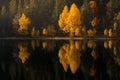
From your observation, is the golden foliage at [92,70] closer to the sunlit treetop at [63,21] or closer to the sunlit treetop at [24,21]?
the sunlit treetop at [63,21]

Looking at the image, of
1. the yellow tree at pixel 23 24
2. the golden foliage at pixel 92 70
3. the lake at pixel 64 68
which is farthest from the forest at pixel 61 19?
the golden foliage at pixel 92 70

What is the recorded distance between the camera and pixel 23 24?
14775cm

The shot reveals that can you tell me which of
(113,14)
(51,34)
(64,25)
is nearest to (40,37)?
(51,34)

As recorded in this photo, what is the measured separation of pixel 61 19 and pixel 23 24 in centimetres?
2082

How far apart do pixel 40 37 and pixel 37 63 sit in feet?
272

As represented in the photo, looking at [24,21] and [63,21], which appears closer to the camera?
[63,21]

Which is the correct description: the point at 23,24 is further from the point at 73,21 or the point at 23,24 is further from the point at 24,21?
the point at 73,21

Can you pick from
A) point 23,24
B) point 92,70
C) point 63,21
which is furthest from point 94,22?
point 92,70

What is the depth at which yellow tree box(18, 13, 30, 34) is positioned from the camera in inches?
5714

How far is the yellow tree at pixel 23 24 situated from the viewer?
476 feet

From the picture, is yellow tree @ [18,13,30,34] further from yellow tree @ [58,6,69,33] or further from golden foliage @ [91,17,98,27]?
golden foliage @ [91,17,98,27]

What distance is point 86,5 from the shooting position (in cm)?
13650

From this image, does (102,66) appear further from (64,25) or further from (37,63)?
(64,25)

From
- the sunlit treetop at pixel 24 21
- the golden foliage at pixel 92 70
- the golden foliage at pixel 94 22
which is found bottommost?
the golden foliage at pixel 92 70
